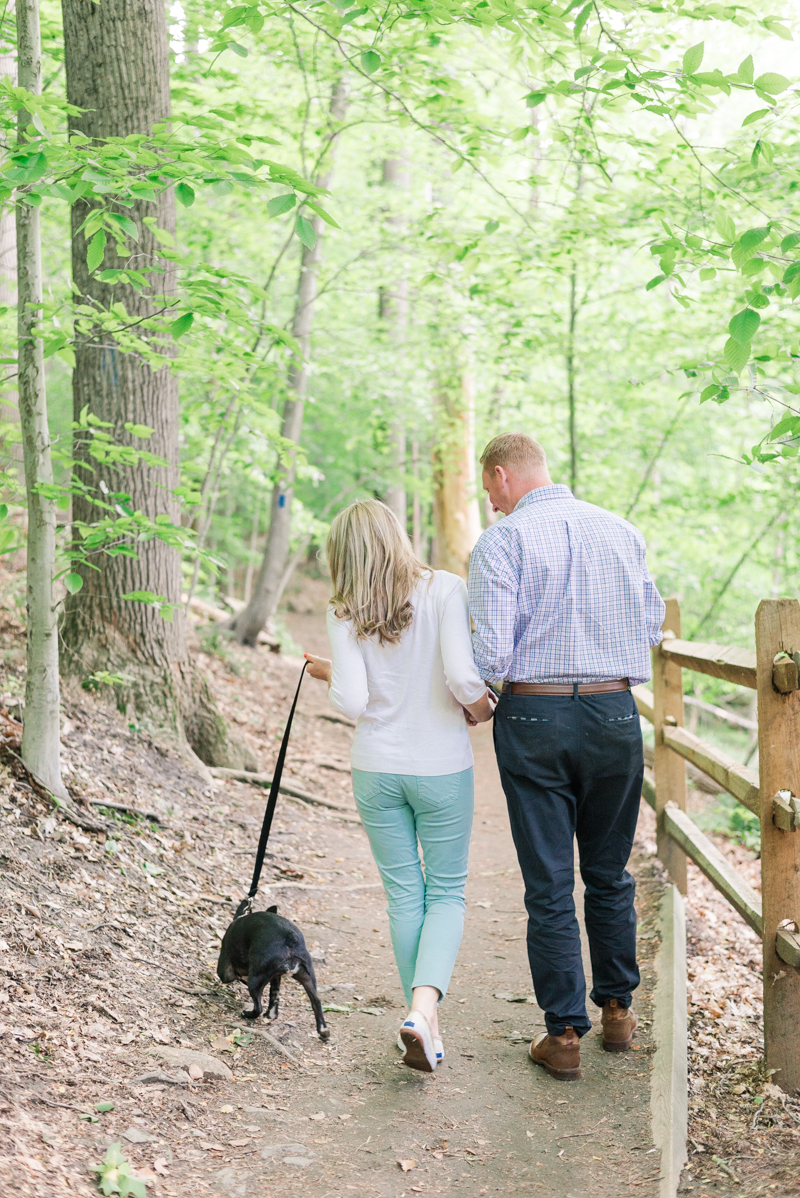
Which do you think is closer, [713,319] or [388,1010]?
[388,1010]

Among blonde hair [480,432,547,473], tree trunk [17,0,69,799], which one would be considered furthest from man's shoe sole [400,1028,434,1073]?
tree trunk [17,0,69,799]

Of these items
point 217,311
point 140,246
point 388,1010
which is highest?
point 140,246

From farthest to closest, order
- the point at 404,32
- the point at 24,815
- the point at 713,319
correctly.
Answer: the point at 713,319 → the point at 404,32 → the point at 24,815

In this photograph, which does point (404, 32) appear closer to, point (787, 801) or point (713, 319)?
point (713, 319)

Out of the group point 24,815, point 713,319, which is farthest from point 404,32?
point 24,815

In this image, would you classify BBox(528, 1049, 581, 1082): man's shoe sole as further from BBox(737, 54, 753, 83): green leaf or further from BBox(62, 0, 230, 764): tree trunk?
BBox(737, 54, 753, 83): green leaf

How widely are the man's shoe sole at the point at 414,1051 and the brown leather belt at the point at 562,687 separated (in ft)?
4.00

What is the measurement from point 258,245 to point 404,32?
6409 millimetres

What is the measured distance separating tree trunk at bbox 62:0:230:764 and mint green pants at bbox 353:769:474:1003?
2.75 m

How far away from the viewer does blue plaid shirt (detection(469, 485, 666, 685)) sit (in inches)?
123

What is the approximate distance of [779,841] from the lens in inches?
128

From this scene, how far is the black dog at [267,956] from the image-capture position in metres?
3.36

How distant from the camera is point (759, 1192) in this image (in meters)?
2.47

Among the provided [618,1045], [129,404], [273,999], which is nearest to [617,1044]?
[618,1045]
